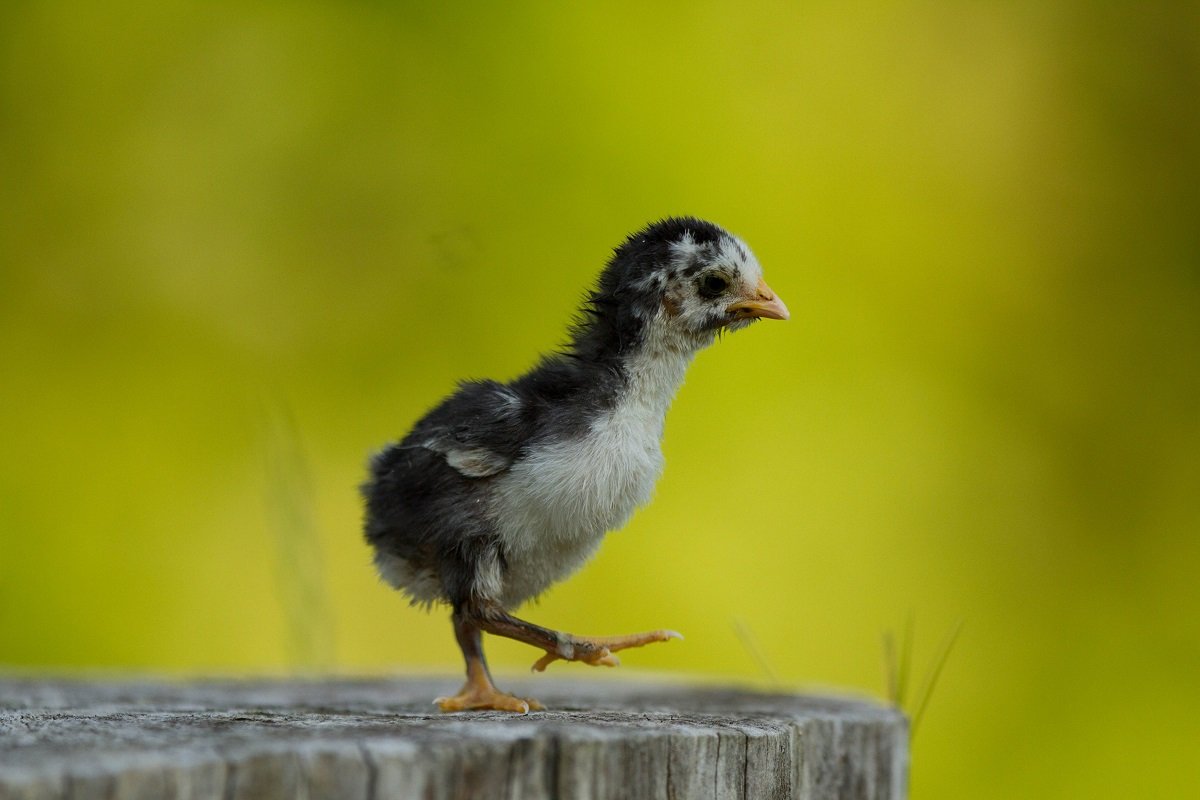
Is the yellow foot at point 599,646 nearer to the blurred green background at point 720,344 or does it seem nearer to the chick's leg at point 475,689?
the chick's leg at point 475,689

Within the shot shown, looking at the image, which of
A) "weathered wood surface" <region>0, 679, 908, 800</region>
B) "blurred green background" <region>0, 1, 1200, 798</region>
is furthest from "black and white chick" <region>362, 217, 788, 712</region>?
"blurred green background" <region>0, 1, 1200, 798</region>

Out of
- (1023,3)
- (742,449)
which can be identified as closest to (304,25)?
(742,449)

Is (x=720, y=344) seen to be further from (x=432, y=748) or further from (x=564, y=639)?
(x=432, y=748)

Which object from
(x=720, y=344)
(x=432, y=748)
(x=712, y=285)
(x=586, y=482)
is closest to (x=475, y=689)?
(x=586, y=482)

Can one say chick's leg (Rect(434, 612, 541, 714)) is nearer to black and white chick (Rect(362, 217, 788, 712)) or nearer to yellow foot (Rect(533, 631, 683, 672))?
black and white chick (Rect(362, 217, 788, 712))

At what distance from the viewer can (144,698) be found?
3189 mm

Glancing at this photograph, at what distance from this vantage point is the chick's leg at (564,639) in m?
2.76

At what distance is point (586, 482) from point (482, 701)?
500mm

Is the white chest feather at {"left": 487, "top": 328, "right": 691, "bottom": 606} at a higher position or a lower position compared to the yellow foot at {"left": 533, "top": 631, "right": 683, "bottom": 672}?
higher

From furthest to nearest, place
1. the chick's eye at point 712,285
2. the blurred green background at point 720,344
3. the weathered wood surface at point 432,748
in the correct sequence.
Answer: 1. the blurred green background at point 720,344
2. the chick's eye at point 712,285
3. the weathered wood surface at point 432,748

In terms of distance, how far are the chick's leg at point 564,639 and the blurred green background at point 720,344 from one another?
331cm

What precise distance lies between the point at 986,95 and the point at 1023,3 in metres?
0.52

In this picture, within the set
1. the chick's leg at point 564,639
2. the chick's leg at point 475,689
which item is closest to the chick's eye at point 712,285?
the chick's leg at point 564,639

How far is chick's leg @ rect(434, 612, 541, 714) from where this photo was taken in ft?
9.12
